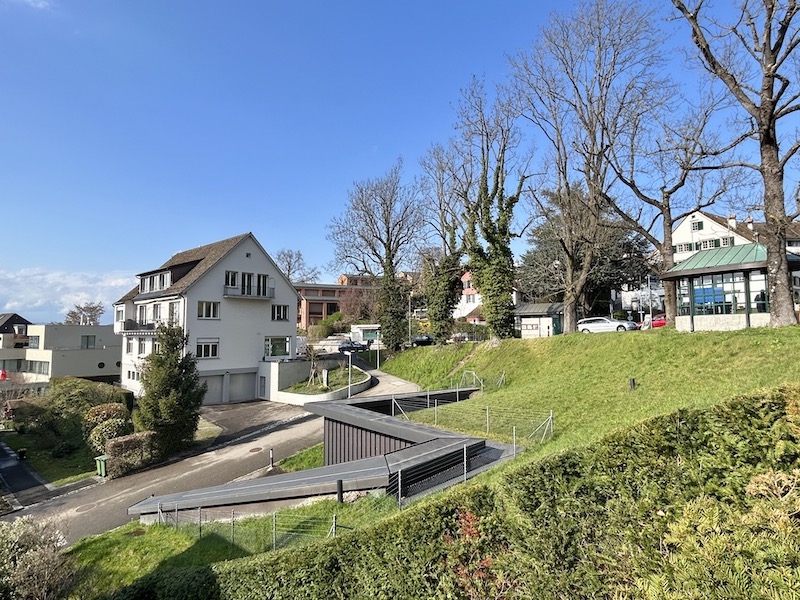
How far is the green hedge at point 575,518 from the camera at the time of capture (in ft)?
13.0

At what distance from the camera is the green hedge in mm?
3959

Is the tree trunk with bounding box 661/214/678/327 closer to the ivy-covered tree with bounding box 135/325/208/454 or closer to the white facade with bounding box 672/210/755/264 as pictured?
the white facade with bounding box 672/210/755/264

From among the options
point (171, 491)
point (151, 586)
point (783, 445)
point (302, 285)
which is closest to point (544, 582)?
point (783, 445)

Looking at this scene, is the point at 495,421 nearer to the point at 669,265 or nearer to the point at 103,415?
the point at 669,265

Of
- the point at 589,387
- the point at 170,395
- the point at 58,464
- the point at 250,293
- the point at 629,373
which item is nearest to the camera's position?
the point at 589,387

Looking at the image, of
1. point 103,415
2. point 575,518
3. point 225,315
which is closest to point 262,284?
point 225,315

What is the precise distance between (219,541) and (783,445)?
11.0 meters

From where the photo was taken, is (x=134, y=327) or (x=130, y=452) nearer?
(x=130, y=452)

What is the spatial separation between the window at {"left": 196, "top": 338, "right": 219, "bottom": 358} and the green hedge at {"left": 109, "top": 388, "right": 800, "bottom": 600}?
29390 millimetres

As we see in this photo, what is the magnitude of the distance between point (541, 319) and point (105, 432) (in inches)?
1358

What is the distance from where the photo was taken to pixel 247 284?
1375 inches

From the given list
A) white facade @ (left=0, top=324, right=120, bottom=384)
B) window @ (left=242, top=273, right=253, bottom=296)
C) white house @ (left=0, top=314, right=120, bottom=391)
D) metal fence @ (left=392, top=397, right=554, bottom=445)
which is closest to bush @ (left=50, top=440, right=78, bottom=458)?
window @ (left=242, top=273, right=253, bottom=296)

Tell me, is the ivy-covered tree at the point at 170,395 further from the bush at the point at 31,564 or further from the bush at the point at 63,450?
the bush at the point at 31,564

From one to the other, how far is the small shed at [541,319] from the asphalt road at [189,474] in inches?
923
